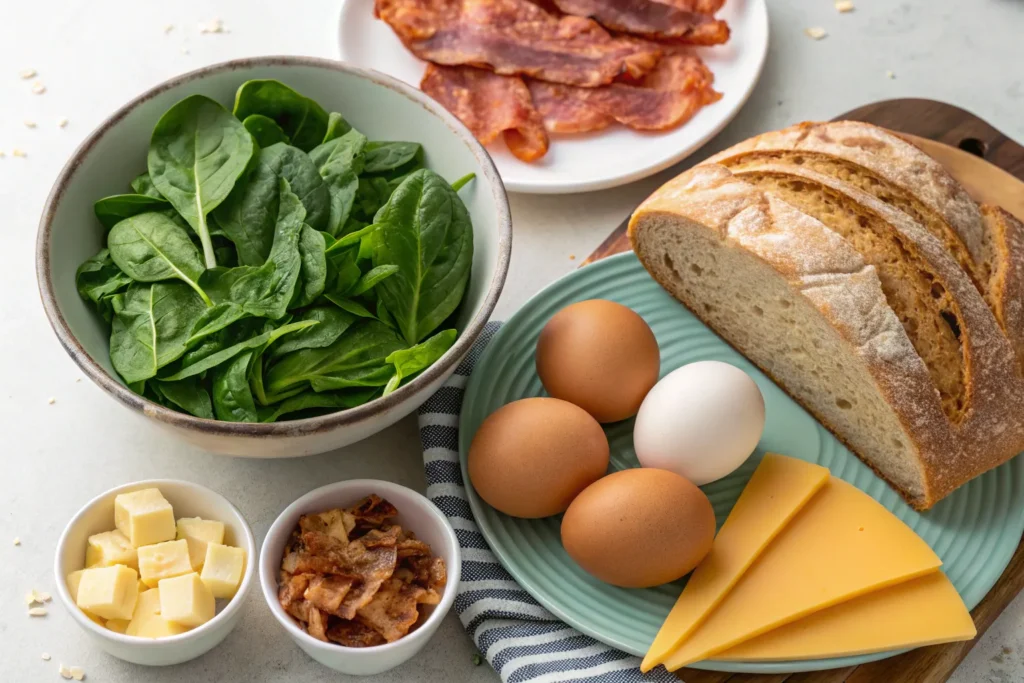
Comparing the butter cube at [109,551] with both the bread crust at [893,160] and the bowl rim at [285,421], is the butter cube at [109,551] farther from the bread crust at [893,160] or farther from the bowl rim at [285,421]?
the bread crust at [893,160]

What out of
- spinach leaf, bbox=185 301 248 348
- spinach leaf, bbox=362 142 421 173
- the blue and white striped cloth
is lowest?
the blue and white striped cloth

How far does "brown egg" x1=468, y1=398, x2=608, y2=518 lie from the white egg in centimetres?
8

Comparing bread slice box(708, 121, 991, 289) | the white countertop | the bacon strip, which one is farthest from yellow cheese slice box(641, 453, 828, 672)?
the bacon strip

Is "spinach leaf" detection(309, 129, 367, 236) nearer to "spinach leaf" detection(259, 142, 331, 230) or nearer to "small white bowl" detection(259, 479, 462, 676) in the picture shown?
"spinach leaf" detection(259, 142, 331, 230)

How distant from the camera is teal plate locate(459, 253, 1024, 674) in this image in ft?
4.64

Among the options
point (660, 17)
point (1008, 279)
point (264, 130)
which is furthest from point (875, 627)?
point (660, 17)

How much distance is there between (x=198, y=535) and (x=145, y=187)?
1.83 ft

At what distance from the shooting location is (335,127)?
5.42 feet

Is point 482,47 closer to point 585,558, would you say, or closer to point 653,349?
point 653,349

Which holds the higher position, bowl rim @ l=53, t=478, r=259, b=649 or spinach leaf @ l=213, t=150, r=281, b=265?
spinach leaf @ l=213, t=150, r=281, b=265

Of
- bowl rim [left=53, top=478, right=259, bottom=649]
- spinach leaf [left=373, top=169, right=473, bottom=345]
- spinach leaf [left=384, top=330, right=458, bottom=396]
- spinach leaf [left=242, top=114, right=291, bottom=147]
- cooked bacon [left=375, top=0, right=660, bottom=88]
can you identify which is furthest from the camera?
cooked bacon [left=375, top=0, right=660, bottom=88]

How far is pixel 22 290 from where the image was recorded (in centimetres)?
178

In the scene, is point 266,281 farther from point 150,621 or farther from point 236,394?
point 150,621

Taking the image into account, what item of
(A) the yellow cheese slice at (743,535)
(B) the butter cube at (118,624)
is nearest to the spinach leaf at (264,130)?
(B) the butter cube at (118,624)
